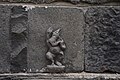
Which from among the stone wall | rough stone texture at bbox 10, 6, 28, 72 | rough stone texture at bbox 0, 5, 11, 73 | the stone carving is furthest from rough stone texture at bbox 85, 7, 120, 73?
rough stone texture at bbox 0, 5, 11, 73

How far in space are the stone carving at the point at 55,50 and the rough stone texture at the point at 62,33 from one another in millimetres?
36

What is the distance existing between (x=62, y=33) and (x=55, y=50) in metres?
0.14

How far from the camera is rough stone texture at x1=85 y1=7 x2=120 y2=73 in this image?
186 centimetres

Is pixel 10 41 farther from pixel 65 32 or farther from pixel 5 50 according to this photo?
pixel 65 32

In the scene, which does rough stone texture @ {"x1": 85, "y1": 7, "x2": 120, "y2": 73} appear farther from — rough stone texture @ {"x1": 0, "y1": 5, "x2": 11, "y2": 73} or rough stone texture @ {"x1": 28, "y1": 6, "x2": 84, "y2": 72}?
rough stone texture @ {"x1": 0, "y1": 5, "x2": 11, "y2": 73}

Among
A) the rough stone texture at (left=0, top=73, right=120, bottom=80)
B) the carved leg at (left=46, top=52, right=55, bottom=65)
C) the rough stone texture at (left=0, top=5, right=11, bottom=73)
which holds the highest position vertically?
the rough stone texture at (left=0, top=5, right=11, bottom=73)

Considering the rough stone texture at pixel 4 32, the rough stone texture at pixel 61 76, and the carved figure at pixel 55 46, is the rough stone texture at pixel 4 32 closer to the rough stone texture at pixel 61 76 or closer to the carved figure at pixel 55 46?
the rough stone texture at pixel 61 76

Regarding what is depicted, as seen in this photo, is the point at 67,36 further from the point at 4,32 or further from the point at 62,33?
the point at 4,32

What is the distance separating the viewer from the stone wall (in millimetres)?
1810

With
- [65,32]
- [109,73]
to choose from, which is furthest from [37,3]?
[109,73]

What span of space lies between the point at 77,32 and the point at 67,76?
337 mm

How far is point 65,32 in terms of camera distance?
1.85 metres

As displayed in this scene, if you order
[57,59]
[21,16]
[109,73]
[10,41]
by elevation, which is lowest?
[109,73]

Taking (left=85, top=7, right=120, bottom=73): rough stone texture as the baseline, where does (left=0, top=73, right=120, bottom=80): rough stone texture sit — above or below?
below
